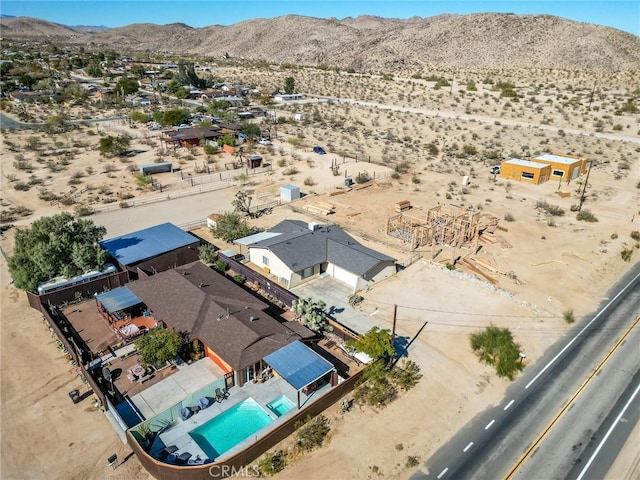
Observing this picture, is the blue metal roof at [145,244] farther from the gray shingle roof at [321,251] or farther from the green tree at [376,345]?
the green tree at [376,345]

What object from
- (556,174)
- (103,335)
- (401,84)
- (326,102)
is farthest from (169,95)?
(103,335)

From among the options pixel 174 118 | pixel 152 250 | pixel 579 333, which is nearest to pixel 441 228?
pixel 579 333

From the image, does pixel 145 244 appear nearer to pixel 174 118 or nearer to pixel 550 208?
pixel 550 208

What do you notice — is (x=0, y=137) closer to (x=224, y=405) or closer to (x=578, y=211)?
(x=224, y=405)

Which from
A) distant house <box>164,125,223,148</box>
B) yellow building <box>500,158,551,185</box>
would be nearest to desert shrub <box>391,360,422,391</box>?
yellow building <box>500,158,551,185</box>

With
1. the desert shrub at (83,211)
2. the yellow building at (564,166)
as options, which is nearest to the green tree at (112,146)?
the desert shrub at (83,211)

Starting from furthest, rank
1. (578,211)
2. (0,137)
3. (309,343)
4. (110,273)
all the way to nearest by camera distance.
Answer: (0,137) < (578,211) < (110,273) < (309,343)
